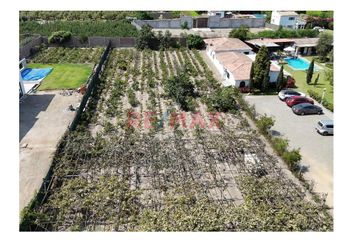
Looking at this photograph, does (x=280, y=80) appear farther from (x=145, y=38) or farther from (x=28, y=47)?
(x=28, y=47)

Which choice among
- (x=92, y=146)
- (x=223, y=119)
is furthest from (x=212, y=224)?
(x=223, y=119)

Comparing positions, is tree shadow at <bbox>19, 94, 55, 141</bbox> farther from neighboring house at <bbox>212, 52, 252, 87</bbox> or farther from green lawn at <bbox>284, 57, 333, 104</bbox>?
green lawn at <bbox>284, 57, 333, 104</bbox>

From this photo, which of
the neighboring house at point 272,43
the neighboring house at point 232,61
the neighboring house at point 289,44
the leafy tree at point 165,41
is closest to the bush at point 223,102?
the neighboring house at point 232,61

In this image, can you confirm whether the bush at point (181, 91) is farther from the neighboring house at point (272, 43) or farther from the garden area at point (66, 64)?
the neighboring house at point (272, 43)

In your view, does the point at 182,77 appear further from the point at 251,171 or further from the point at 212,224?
the point at 212,224

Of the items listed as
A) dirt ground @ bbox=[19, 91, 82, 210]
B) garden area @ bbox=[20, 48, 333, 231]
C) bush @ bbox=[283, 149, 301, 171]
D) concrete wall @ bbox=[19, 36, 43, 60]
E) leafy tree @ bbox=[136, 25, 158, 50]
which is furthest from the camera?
leafy tree @ bbox=[136, 25, 158, 50]

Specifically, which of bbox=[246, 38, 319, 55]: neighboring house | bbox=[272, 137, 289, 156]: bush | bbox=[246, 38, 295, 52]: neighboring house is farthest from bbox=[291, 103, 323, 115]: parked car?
bbox=[246, 38, 295, 52]: neighboring house
